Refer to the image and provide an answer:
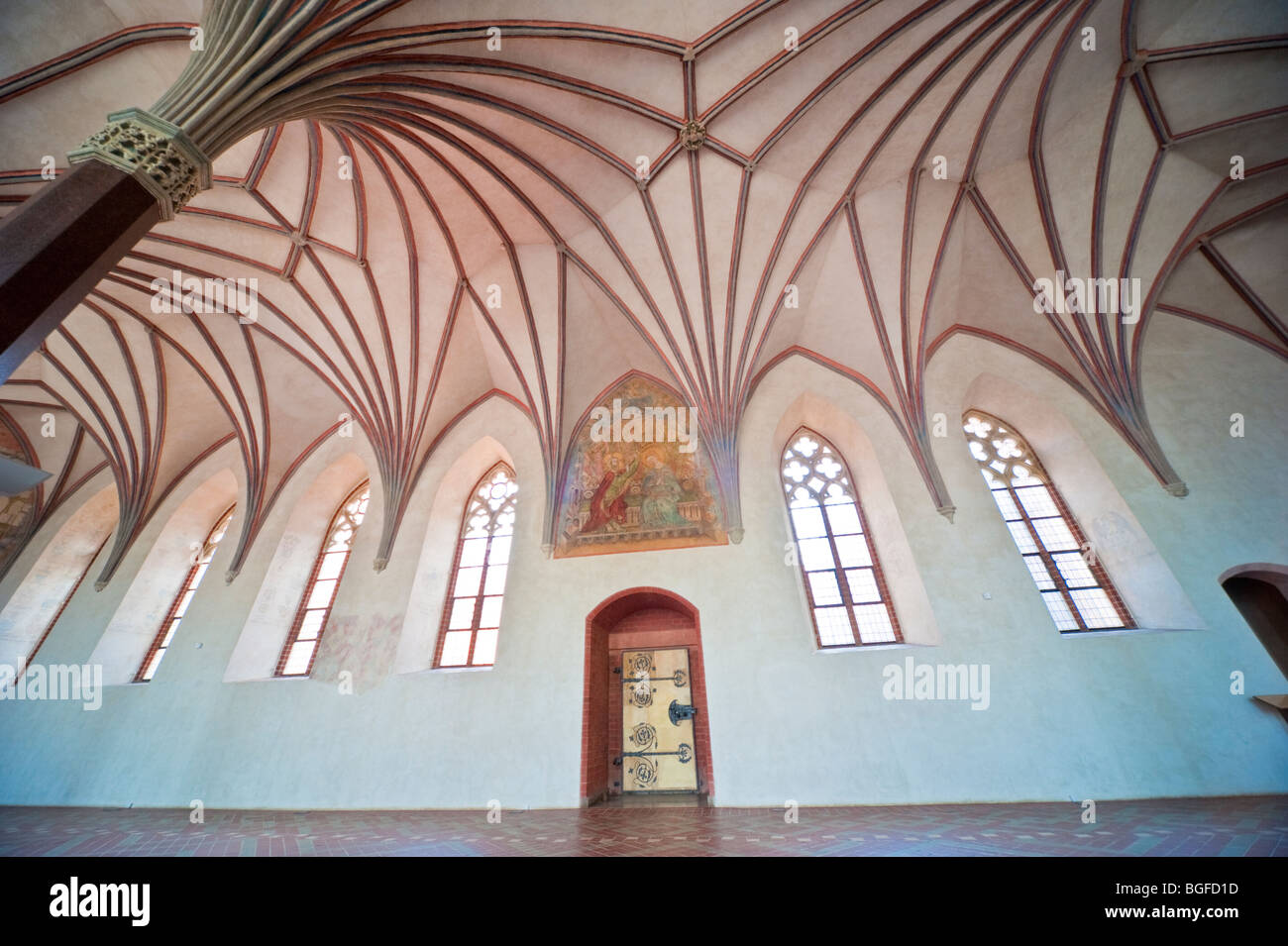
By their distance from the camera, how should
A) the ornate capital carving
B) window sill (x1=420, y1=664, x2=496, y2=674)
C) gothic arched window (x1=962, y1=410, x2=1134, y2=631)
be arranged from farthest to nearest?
1. window sill (x1=420, y1=664, x2=496, y2=674)
2. gothic arched window (x1=962, y1=410, x2=1134, y2=631)
3. the ornate capital carving

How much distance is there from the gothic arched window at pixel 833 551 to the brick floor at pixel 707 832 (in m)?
2.60

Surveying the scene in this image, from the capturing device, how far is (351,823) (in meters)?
6.52

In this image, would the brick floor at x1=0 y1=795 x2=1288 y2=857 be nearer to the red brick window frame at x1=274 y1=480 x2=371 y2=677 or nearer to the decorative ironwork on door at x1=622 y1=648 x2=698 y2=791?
the decorative ironwork on door at x1=622 y1=648 x2=698 y2=791

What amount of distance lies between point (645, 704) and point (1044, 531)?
308 inches

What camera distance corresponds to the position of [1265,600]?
7.84 meters

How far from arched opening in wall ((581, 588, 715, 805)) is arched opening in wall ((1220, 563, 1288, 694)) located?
8.38 m

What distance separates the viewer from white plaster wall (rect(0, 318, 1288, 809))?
6.71m

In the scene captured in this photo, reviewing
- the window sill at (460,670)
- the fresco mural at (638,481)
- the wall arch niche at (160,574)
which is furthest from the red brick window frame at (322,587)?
the fresco mural at (638,481)

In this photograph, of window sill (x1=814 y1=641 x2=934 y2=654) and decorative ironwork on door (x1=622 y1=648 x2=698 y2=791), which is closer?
window sill (x1=814 y1=641 x2=934 y2=654)

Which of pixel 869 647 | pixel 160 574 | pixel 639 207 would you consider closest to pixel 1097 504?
pixel 869 647

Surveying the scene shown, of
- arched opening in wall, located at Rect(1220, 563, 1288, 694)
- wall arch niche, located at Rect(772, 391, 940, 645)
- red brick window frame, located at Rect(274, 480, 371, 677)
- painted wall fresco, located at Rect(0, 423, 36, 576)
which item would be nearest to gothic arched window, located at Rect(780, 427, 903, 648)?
wall arch niche, located at Rect(772, 391, 940, 645)

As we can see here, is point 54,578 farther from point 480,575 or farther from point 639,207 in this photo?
point 639,207

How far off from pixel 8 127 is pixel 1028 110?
1476 centimetres
